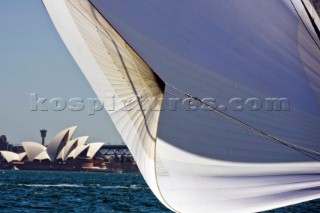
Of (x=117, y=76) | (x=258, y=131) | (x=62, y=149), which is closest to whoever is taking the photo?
(x=258, y=131)

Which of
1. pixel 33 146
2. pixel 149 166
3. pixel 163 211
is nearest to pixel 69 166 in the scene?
pixel 33 146

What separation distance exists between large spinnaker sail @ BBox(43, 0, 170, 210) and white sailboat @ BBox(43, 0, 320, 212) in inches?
0.6

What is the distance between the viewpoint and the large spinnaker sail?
797 cm

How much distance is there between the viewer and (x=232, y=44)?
25.5ft

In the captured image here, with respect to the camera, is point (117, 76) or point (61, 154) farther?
point (61, 154)

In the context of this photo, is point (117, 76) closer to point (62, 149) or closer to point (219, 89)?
point (219, 89)

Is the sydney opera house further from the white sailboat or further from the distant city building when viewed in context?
the white sailboat

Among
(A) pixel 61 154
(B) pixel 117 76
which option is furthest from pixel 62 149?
(B) pixel 117 76

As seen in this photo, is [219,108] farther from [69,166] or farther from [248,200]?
[69,166]

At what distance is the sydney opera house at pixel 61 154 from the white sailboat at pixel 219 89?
92.6m

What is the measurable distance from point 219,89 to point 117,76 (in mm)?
1129

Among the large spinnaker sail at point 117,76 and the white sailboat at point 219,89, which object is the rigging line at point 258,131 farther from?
the large spinnaker sail at point 117,76

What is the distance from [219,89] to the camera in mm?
7879

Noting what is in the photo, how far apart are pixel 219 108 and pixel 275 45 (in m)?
0.87
